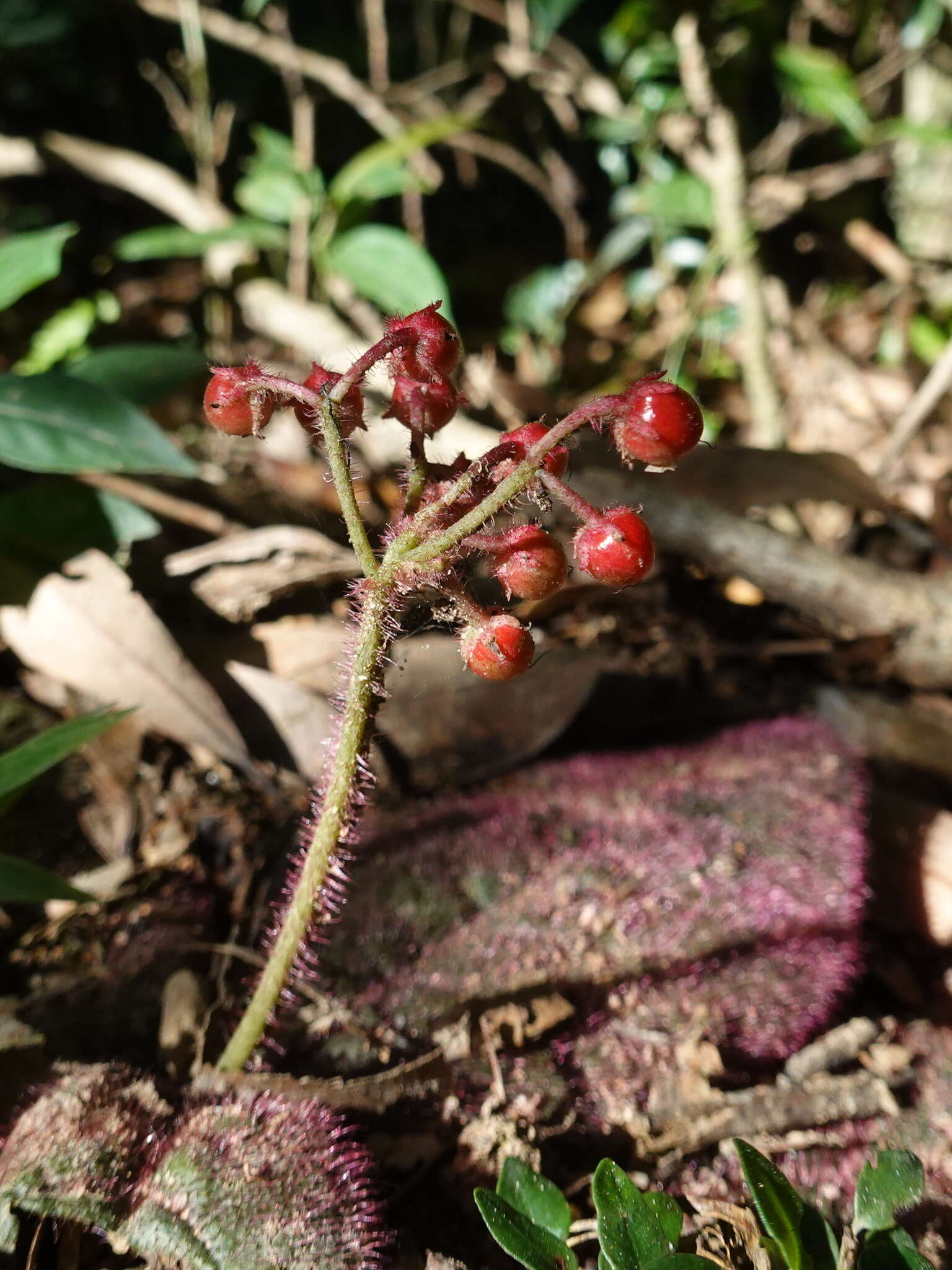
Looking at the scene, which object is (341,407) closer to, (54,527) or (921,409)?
(54,527)

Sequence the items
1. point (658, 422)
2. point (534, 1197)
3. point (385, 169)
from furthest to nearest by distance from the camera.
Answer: point (385, 169)
point (534, 1197)
point (658, 422)

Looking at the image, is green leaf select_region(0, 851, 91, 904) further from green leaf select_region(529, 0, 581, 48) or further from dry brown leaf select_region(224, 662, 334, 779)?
green leaf select_region(529, 0, 581, 48)

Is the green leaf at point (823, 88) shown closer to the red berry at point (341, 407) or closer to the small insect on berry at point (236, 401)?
the red berry at point (341, 407)

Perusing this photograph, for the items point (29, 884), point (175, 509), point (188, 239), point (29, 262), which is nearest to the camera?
point (29, 884)

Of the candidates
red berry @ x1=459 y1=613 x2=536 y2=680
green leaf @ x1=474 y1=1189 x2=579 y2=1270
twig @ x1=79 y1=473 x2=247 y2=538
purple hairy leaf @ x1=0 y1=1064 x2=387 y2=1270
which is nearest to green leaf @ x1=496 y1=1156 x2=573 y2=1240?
green leaf @ x1=474 y1=1189 x2=579 y2=1270

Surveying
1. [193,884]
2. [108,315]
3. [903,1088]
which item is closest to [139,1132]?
[193,884]

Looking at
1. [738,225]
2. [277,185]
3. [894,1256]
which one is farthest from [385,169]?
[894,1256]
